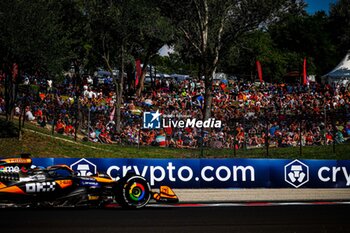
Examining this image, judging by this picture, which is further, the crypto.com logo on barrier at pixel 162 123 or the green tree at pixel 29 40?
the green tree at pixel 29 40

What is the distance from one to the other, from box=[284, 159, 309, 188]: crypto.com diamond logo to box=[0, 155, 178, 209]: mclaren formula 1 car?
19.6ft

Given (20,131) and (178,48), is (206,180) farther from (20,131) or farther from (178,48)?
(178,48)

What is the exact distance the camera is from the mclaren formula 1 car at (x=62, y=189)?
13.6m

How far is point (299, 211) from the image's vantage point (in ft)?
48.0

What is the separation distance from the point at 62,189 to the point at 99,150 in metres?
13.3

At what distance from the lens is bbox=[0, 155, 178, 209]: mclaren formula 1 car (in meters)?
13.6

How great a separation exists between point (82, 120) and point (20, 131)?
2.98 m

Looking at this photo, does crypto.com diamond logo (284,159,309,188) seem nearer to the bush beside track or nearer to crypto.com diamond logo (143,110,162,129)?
the bush beside track

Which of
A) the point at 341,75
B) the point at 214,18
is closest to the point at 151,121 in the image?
the point at 214,18

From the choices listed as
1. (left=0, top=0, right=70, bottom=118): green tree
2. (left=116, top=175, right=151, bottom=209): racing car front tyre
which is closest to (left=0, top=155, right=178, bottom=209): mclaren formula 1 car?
(left=116, top=175, right=151, bottom=209): racing car front tyre

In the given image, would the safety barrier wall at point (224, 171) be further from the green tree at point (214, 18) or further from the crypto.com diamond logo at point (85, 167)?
the green tree at point (214, 18)

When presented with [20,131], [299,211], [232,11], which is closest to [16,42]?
[20,131]

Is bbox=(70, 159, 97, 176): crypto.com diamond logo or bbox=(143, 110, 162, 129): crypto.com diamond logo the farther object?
bbox=(143, 110, 162, 129): crypto.com diamond logo

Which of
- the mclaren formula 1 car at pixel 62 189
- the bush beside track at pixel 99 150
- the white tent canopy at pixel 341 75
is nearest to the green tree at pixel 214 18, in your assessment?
the bush beside track at pixel 99 150
